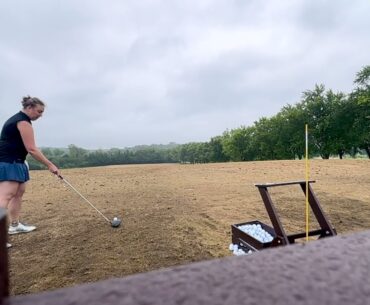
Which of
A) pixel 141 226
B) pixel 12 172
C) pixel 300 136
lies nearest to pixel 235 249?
pixel 141 226

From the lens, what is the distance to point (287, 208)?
21.1ft

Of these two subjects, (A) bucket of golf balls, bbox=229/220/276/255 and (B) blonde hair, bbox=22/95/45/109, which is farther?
(B) blonde hair, bbox=22/95/45/109

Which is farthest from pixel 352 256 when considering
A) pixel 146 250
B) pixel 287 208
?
pixel 287 208

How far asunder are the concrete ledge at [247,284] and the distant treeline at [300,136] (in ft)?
108

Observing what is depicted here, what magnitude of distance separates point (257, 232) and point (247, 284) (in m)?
3.72

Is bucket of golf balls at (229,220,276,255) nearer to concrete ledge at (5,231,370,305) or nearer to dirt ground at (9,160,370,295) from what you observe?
dirt ground at (9,160,370,295)

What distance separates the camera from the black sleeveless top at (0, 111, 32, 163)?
439 cm

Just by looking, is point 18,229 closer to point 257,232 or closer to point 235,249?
point 235,249

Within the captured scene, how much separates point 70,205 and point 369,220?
631 centimetres

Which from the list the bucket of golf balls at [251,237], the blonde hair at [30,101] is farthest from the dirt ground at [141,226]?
the blonde hair at [30,101]

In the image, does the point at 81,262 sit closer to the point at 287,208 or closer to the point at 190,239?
the point at 190,239

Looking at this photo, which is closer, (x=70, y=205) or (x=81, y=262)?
(x=81, y=262)

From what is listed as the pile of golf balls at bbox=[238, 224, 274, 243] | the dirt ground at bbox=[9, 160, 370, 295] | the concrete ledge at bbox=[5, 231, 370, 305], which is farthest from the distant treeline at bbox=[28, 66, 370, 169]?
the concrete ledge at bbox=[5, 231, 370, 305]

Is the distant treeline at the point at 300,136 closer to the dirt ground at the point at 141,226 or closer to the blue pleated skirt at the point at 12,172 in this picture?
the dirt ground at the point at 141,226
